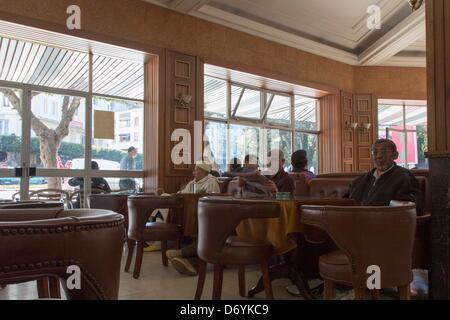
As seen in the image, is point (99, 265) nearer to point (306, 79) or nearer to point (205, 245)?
point (205, 245)

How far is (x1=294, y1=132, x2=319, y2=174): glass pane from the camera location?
8930 mm

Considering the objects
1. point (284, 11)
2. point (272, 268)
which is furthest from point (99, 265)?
point (284, 11)

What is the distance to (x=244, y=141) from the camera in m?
7.70

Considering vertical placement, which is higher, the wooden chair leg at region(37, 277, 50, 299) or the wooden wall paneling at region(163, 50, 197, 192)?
the wooden wall paneling at region(163, 50, 197, 192)

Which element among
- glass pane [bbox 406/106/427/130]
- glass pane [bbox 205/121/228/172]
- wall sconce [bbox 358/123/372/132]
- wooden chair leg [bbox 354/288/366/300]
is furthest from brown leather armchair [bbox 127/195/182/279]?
glass pane [bbox 406/106/427/130]

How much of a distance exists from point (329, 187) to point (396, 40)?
235 inches

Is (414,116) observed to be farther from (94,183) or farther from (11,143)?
(11,143)

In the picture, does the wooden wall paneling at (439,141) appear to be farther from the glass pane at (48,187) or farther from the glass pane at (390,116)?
the glass pane at (390,116)

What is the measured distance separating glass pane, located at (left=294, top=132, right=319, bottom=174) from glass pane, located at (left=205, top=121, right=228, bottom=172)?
7.40 ft

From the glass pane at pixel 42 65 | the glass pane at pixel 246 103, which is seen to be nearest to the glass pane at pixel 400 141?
the glass pane at pixel 246 103

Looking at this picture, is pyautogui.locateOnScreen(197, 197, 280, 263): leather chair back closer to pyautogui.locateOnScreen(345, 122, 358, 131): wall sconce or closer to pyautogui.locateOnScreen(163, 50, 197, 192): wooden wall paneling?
pyautogui.locateOnScreen(163, 50, 197, 192): wooden wall paneling

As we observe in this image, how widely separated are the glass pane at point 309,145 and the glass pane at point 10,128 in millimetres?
5866

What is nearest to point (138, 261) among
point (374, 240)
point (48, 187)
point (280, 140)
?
point (374, 240)

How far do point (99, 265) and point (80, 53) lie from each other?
5.41 metres
